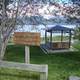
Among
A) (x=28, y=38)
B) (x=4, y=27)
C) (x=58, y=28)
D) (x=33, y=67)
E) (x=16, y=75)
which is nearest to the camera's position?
(x=33, y=67)

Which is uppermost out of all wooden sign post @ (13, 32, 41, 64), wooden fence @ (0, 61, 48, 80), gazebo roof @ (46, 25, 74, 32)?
wooden sign post @ (13, 32, 41, 64)

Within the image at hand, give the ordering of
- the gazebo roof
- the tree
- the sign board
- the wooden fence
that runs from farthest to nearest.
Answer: the gazebo roof → the tree → the sign board → the wooden fence

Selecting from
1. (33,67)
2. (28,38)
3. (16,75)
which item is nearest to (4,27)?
(28,38)

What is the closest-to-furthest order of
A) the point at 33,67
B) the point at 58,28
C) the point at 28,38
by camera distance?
the point at 33,67, the point at 28,38, the point at 58,28

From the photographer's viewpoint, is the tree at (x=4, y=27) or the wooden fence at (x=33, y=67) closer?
the wooden fence at (x=33, y=67)

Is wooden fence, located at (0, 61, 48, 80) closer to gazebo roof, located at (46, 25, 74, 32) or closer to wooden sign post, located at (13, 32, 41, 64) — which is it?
wooden sign post, located at (13, 32, 41, 64)

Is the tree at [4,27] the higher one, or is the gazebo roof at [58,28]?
the tree at [4,27]

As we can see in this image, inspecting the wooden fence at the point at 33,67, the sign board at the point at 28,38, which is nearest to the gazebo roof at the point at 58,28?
the sign board at the point at 28,38

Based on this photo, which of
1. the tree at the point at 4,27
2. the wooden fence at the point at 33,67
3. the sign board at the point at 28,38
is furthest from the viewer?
the tree at the point at 4,27

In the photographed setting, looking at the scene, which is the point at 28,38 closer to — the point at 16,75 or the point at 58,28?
the point at 16,75

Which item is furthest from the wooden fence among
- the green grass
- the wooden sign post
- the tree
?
the tree

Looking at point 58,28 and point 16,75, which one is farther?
point 58,28

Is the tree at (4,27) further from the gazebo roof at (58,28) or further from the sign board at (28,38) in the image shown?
the gazebo roof at (58,28)

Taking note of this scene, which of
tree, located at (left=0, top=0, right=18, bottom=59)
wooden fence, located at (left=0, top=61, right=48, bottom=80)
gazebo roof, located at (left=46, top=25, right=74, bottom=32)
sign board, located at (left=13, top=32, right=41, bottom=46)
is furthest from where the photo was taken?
gazebo roof, located at (left=46, top=25, right=74, bottom=32)
